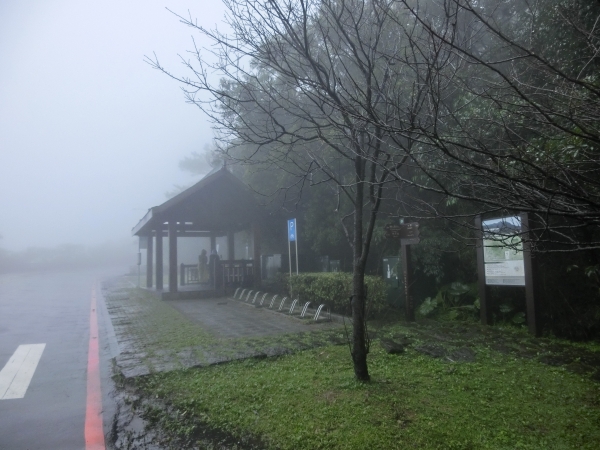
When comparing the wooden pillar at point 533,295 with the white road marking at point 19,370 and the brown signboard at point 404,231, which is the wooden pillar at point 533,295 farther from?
the white road marking at point 19,370

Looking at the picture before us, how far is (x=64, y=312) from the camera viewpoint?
14789 mm

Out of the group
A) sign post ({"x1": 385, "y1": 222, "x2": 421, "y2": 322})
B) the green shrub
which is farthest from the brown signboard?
the green shrub

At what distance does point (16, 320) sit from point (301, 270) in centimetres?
945

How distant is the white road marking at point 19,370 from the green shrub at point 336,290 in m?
5.88

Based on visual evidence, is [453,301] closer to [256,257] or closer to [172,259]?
[256,257]

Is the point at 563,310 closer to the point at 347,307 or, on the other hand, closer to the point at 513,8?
the point at 347,307

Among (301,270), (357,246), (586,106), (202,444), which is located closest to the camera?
(586,106)

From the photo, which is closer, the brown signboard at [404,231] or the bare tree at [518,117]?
the bare tree at [518,117]

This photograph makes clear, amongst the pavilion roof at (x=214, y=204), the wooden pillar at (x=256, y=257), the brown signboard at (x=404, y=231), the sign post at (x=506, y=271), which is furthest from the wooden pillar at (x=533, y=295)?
the wooden pillar at (x=256, y=257)

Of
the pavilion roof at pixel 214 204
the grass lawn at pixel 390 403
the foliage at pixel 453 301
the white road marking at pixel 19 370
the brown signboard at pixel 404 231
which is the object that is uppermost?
the pavilion roof at pixel 214 204

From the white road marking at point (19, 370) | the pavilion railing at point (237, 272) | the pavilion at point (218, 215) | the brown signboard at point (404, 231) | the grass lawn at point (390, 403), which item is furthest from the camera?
the pavilion railing at point (237, 272)

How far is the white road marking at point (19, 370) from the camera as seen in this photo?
6.20 metres

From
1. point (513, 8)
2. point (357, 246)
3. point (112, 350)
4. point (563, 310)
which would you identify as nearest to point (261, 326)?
point (112, 350)

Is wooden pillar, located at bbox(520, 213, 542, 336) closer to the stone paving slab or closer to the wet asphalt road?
the stone paving slab
